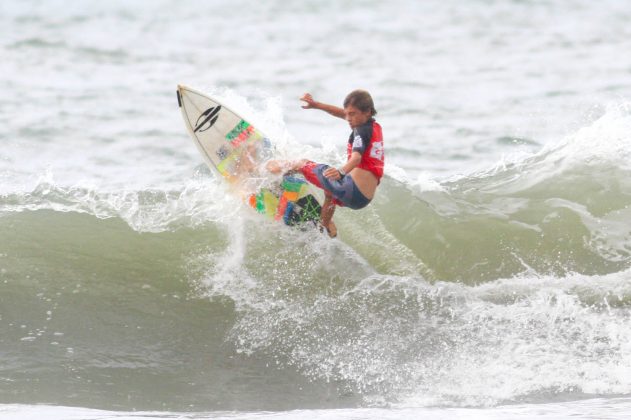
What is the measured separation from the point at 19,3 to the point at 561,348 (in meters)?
21.9

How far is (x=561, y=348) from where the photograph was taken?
6910 mm

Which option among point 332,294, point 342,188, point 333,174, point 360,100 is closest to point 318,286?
point 332,294

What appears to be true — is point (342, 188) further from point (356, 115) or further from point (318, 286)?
point (318, 286)

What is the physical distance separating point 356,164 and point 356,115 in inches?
13.2

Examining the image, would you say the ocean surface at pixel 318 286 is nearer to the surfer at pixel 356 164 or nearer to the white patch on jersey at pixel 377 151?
the surfer at pixel 356 164

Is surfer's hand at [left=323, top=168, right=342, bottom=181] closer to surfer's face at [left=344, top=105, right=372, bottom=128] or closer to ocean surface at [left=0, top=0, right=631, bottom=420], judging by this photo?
surfer's face at [left=344, top=105, right=372, bottom=128]

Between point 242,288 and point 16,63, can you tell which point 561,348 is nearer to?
point 242,288

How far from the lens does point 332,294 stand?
767 cm

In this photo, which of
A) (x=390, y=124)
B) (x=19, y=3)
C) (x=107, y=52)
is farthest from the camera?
(x=19, y=3)

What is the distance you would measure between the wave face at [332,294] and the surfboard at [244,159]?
21cm

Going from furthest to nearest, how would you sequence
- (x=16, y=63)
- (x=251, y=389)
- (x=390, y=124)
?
(x=16, y=63)
(x=390, y=124)
(x=251, y=389)

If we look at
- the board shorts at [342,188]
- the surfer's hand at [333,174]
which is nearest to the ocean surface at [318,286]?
the board shorts at [342,188]

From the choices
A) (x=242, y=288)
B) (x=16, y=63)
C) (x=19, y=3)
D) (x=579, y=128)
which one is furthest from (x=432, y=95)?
(x=19, y=3)

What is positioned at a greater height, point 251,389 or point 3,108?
point 3,108
